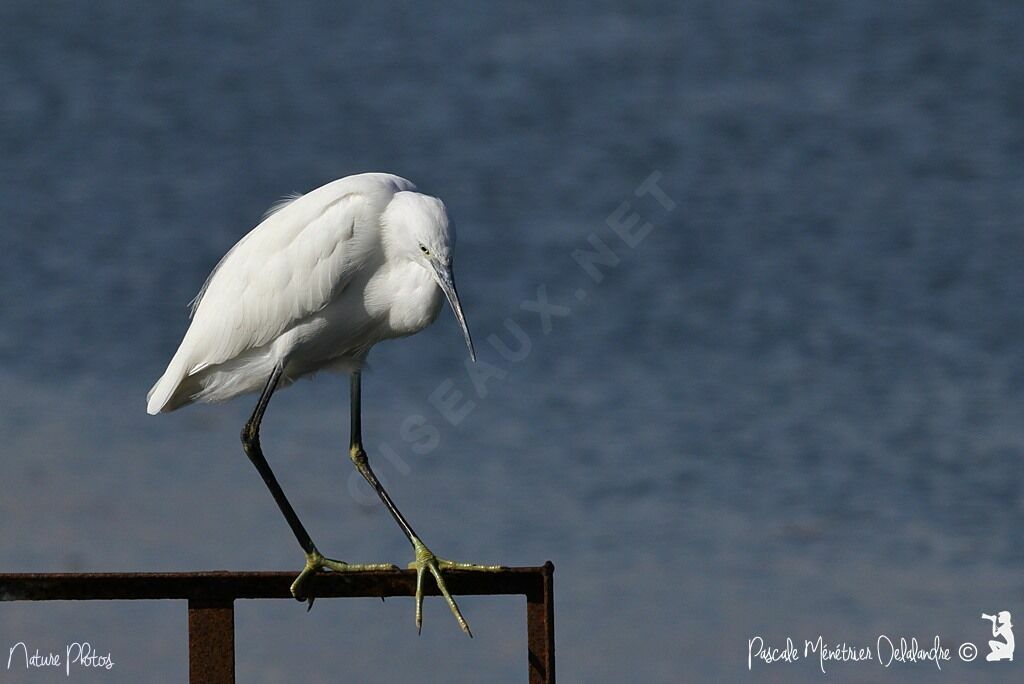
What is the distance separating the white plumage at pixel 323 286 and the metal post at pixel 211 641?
1.37 metres

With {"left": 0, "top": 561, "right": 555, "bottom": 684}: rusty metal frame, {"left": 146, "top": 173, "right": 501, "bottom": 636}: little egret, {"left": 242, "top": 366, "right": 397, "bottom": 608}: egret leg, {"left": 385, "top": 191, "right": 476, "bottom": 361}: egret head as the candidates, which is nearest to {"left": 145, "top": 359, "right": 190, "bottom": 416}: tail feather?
{"left": 146, "top": 173, "right": 501, "bottom": 636}: little egret

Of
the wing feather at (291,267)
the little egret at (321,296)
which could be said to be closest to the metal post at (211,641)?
the little egret at (321,296)

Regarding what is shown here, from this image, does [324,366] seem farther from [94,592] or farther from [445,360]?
[445,360]

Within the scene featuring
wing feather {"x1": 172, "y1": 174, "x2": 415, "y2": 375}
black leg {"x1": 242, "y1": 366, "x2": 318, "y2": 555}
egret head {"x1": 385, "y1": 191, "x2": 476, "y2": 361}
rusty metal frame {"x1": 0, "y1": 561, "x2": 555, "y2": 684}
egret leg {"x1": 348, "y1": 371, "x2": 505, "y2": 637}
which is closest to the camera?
rusty metal frame {"x1": 0, "y1": 561, "x2": 555, "y2": 684}

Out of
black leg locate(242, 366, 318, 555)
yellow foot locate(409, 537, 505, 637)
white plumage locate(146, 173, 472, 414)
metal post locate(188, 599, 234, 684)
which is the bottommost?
metal post locate(188, 599, 234, 684)

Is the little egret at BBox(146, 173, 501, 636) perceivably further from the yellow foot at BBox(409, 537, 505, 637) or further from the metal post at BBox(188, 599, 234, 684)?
the metal post at BBox(188, 599, 234, 684)

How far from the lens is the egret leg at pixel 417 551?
438 cm

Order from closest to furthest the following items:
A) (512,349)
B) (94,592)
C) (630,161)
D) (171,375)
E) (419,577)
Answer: (94,592)
(419,577)
(171,375)
(512,349)
(630,161)

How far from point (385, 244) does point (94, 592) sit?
171 centimetres

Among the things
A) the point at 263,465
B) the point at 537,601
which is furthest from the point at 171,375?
the point at 537,601

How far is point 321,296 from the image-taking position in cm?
489

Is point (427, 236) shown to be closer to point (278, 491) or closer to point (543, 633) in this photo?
point (278, 491)

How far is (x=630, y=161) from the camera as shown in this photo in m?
11.4

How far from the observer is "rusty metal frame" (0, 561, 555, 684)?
11.6 ft
